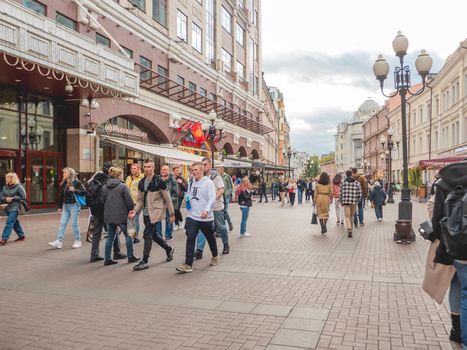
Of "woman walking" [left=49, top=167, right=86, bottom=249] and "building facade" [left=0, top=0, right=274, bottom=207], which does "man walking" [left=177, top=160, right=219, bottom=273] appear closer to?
"woman walking" [left=49, top=167, right=86, bottom=249]

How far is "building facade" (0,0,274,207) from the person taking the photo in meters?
14.5

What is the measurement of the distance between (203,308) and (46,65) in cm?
1153

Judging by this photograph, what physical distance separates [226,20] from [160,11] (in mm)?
13654

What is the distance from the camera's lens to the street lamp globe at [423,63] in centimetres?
1153

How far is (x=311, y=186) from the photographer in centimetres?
3002

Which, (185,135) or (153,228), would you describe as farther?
(185,135)

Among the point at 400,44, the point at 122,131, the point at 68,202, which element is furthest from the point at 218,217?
the point at 122,131

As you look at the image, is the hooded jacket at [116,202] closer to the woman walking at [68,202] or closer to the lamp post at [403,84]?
the woman walking at [68,202]

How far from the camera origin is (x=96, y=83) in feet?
54.0

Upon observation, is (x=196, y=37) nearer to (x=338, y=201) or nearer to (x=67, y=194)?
(x=338, y=201)

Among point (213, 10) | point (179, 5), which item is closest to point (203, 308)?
point (179, 5)

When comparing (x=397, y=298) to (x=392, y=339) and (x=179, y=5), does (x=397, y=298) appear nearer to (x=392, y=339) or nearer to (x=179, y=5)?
(x=392, y=339)

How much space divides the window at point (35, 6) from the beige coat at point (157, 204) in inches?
485

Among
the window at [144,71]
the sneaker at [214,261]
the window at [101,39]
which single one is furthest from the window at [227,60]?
the sneaker at [214,261]
